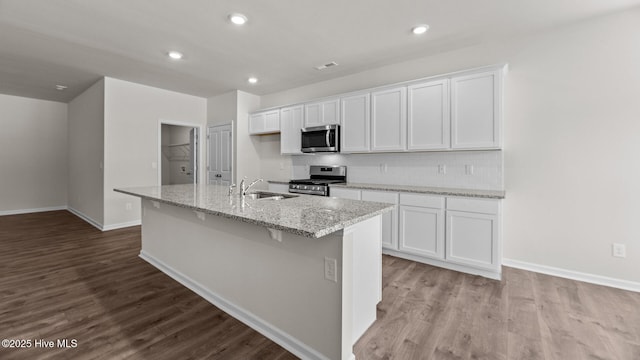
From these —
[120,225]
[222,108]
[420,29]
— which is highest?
[420,29]

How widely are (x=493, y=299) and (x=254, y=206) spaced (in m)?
2.20

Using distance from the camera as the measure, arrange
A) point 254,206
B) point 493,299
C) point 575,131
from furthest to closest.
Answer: point 575,131 < point 493,299 < point 254,206

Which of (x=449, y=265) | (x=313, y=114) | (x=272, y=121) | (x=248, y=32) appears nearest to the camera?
(x=248, y=32)

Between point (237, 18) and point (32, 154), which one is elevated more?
point (237, 18)

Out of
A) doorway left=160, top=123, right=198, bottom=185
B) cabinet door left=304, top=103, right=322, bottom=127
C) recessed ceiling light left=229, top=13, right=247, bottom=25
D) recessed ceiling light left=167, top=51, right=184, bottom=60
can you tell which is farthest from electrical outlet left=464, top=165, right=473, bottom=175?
doorway left=160, top=123, right=198, bottom=185

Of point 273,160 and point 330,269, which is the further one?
point 273,160

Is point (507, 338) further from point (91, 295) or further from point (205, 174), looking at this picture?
point (205, 174)

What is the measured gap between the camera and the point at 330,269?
159 centimetres

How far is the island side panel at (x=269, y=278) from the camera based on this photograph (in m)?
1.61

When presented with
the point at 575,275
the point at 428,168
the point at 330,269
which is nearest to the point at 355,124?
the point at 428,168

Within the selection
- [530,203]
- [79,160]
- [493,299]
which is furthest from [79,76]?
[530,203]

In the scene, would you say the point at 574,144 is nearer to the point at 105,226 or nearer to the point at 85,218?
the point at 105,226

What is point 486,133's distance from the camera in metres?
3.02

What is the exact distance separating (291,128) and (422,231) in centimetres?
281
